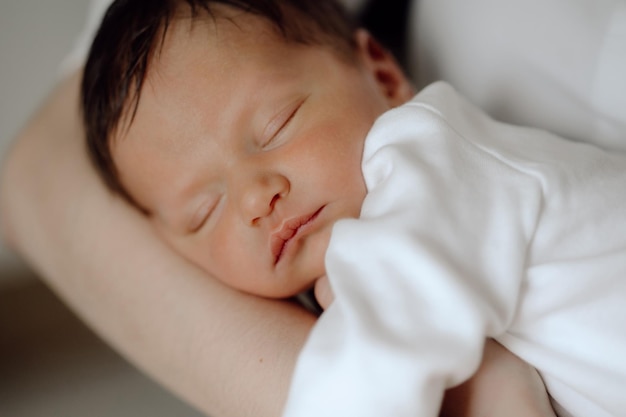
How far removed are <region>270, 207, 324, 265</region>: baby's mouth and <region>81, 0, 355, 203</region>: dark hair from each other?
259 mm

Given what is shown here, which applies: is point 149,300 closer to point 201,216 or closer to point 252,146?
point 201,216

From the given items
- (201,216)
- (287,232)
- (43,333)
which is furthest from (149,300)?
(43,333)

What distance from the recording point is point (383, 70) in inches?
40.9

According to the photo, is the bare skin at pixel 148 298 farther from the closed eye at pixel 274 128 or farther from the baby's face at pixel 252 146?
the closed eye at pixel 274 128

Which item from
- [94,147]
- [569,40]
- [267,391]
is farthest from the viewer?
[94,147]

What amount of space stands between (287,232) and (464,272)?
9.7 inches

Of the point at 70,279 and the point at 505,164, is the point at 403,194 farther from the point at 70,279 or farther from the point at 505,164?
the point at 70,279

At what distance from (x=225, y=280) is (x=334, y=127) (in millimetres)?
241

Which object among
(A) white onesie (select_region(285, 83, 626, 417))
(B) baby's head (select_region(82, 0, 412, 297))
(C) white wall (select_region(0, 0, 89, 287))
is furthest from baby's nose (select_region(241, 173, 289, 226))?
(C) white wall (select_region(0, 0, 89, 287))

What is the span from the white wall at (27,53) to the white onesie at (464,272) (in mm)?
1463

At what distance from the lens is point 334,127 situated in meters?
0.83

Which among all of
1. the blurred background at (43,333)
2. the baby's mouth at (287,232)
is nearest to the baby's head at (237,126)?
the baby's mouth at (287,232)

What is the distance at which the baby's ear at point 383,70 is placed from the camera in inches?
39.5

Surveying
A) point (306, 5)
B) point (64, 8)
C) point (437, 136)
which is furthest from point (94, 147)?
point (64, 8)
